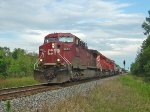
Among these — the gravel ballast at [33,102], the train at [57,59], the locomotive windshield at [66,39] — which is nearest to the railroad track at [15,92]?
the gravel ballast at [33,102]

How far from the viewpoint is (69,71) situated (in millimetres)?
25422

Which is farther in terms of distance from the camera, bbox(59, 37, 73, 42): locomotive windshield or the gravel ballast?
bbox(59, 37, 73, 42): locomotive windshield

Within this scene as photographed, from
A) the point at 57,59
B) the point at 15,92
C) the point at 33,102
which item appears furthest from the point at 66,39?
the point at 33,102

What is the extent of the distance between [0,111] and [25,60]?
172 feet

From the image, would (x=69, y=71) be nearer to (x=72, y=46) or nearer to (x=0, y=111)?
(x=72, y=46)

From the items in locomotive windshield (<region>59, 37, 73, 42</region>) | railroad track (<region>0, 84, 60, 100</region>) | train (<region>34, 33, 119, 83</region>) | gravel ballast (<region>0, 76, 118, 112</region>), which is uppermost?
locomotive windshield (<region>59, 37, 73, 42</region>)

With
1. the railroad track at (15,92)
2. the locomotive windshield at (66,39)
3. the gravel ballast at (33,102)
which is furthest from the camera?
the locomotive windshield at (66,39)

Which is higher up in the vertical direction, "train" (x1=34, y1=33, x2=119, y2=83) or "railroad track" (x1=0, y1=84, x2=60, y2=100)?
"train" (x1=34, y1=33, x2=119, y2=83)

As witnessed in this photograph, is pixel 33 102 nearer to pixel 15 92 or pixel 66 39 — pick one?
pixel 15 92

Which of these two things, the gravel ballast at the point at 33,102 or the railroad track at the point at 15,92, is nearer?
the gravel ballast at the point at 33,102

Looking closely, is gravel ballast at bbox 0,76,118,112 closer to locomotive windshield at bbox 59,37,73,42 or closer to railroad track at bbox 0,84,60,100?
railroad track at bbox 0,84,60,100

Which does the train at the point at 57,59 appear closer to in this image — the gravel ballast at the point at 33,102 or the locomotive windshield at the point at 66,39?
the locomotive windshield at the point at 66,39

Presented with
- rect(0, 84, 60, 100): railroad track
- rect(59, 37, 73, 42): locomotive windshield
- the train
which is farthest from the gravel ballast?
rect(59, 37, 73, 42): locomotive windshield

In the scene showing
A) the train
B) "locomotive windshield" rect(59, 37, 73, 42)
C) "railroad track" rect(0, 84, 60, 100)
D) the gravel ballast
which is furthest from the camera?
"locomotive windshield" rect(59, 37, 73, 42)
